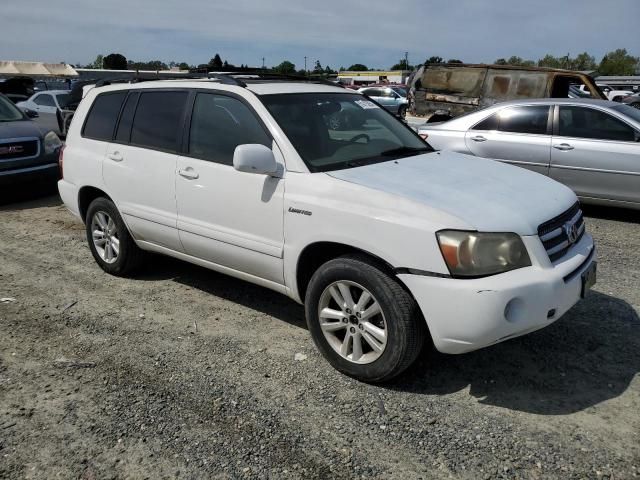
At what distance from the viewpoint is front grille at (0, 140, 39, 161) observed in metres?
8.17

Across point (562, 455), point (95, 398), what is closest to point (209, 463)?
point (95, 398)

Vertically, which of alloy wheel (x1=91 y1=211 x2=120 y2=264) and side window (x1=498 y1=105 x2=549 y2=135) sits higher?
side window (x1=498 y1=105 x2=549 y2=135)

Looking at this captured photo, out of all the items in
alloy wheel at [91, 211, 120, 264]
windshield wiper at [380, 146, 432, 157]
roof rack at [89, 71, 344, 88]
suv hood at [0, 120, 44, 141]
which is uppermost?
roof rack at [89, 71, 344, 88]

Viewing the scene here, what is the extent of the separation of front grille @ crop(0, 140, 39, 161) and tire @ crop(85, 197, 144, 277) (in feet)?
12.5

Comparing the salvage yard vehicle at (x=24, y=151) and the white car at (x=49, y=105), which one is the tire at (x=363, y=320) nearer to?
the salvage yard vehicle at (x=24, y=151)

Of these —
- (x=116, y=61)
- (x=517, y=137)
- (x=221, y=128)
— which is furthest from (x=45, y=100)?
(x=116, y=61)

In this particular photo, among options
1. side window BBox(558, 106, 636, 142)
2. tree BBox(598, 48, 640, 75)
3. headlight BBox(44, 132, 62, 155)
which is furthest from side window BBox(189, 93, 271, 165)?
tree BBox(598, 48, 640, 75)

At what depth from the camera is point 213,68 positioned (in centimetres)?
515

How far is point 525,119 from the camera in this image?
24.9 feet

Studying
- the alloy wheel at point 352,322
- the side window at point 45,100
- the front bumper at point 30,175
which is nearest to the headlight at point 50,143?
the front bumper at point 30,175

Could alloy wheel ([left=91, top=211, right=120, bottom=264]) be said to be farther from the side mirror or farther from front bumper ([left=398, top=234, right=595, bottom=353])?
front bumper ([left=398, top=234, right=595, bottom=353])

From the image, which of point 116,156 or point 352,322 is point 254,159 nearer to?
point 352,322

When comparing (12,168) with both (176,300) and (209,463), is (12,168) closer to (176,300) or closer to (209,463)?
(176,300)

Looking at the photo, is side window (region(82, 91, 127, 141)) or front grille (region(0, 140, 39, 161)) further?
front grille (region(0, 140, 39, 161))
